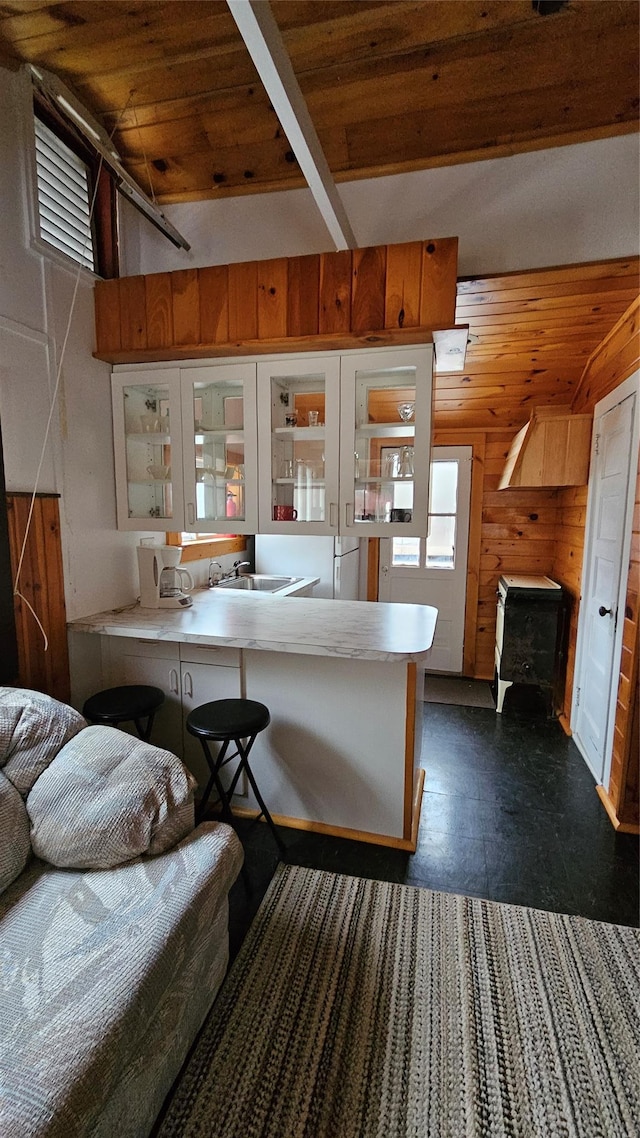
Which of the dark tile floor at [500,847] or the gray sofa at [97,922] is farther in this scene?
the dark tile floor at [500,847]

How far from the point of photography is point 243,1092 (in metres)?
1.17

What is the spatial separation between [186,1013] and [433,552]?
3603 mm

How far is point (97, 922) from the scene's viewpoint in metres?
1.13

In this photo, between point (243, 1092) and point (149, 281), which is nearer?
point (243, 1092)

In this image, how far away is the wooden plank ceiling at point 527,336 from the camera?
2.09 metres

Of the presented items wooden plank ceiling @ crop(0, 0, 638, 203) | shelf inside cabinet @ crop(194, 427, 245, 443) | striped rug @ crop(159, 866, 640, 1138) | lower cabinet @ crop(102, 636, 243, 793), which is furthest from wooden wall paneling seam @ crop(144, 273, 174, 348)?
striped rug @ crop(159, 866, 640, 1138)

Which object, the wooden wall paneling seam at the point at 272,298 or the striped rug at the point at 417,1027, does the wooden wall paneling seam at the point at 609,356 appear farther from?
the striped rug at the point at 417,1027

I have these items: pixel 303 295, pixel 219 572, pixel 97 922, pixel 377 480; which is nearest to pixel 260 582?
pixel 219 572

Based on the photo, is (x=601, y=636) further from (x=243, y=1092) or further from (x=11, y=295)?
(x=11, y=295)

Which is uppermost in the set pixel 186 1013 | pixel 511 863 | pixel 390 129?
pixel 390 129

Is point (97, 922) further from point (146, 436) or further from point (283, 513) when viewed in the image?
point (146, 436)

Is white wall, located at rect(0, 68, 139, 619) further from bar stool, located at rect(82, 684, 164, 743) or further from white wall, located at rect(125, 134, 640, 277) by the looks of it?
white wall, located at rect(125, 134, 640, 277)

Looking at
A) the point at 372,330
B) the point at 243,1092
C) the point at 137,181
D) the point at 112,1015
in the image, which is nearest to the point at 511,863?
the point at 243,1092

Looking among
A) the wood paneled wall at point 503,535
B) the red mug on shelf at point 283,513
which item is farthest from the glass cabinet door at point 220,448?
the wood paneled wall at point 503,535
